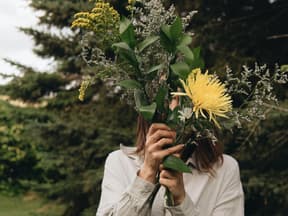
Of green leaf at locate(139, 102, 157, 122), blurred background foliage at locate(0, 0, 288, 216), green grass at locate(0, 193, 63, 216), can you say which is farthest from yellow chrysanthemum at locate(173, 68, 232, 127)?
green grass at locate(0, 193, 63, 216)

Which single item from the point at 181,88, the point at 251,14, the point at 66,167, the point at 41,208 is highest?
the point at 251,14

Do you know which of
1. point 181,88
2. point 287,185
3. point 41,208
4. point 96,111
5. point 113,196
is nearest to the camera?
point 181,88

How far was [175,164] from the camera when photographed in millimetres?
2021

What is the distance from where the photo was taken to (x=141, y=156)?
93.9 inches

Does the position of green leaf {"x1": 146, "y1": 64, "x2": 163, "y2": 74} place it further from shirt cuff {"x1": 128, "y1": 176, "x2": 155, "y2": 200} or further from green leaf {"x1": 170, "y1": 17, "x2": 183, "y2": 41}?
shirt cuff {"x1": 128, "y1": 176, "x2": 155, "y2": 200}

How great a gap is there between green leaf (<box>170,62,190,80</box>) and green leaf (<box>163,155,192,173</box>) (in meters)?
0.24

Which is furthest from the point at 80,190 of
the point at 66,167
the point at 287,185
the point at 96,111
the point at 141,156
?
the point at 141,156

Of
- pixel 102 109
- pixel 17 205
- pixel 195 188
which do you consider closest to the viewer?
pixel 195 188

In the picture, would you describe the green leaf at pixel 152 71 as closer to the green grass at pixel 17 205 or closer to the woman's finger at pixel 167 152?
the woman's finger at pixel 167 152

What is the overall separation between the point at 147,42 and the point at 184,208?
1.69 ft

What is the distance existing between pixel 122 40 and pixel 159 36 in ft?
0.40

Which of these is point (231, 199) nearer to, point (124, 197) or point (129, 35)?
point (124, 197)

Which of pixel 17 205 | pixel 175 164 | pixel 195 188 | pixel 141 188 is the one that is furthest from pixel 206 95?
pixel 17 205

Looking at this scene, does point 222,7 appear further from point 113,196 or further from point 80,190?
point 113,196
